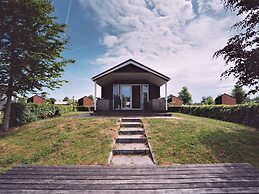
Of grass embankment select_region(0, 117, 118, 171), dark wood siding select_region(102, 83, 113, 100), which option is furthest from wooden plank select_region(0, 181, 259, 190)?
dark wood siding select_region(102, 83, 113, 100)

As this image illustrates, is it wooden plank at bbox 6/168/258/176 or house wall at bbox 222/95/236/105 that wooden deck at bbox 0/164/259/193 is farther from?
house wall at bbox 222/95/236/105

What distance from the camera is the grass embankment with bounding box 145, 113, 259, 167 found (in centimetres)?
663

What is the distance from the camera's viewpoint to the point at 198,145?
7.61 m

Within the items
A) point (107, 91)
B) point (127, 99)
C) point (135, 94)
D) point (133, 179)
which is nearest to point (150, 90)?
point (135, 94)

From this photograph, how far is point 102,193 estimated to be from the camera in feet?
13.9

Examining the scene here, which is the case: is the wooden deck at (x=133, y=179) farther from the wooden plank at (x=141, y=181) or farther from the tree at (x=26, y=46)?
the tree at (x=26, y=46)

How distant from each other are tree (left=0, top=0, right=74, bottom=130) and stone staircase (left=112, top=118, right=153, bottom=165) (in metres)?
6.17

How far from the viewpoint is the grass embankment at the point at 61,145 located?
21.9 feet

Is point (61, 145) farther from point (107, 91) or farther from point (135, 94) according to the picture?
point (107, 91)

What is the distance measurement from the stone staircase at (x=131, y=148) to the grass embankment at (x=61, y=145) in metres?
0.36

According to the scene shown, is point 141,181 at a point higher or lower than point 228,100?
lower

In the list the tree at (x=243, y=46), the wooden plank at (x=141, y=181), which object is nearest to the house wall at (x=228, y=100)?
the tree at (x=243, y=46)

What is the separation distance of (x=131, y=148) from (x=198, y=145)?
2570mm

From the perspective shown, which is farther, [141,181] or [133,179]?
[133,179]
